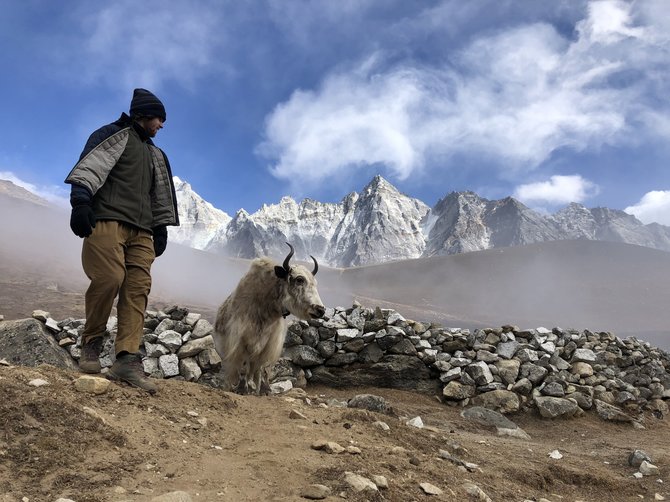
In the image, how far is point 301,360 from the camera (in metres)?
8.65

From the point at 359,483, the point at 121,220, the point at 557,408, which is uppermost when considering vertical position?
the point at 121,220

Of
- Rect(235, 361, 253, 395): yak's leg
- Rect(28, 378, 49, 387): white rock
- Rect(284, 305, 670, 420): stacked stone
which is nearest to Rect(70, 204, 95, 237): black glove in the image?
Rect(28, 378, 49, 387): white rock

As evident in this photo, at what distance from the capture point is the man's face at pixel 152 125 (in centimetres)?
401

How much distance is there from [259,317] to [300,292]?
66 centimetres

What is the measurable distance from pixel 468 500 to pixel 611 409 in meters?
6.58

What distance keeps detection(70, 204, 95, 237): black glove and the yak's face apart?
263cm

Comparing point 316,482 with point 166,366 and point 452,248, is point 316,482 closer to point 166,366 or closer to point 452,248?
point 166,366

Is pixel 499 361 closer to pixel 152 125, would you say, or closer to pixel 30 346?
pixel 152 125

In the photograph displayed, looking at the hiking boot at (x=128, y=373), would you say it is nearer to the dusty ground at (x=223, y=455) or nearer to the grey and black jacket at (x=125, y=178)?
the dusty ground at (x=223, y=455)

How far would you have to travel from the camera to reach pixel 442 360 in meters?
8.80

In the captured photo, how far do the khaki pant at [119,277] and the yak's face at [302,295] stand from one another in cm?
196

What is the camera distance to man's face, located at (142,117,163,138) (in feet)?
13.1

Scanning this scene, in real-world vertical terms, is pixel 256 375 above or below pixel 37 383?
below

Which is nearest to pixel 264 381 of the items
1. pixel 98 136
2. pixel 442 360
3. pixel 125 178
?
pixel 125 178
